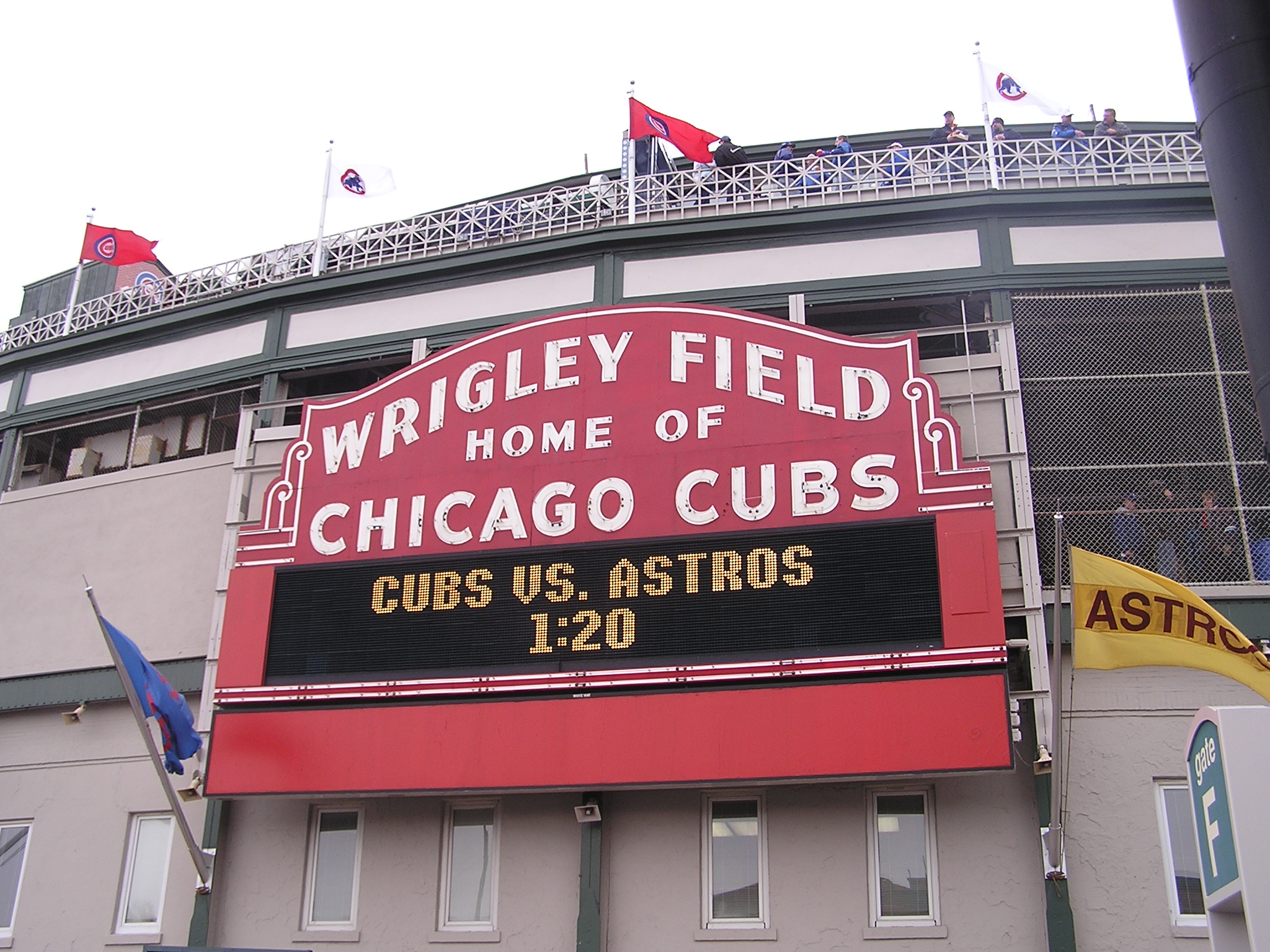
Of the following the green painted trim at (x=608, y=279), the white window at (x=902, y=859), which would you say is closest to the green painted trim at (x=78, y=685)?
the green painted trim at (x=608, y=279)

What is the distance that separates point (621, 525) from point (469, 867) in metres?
4.02

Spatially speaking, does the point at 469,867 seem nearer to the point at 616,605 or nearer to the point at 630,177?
the point at 616,605

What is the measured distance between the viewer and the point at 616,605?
40.0 ft

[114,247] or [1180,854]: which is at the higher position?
[114,247]

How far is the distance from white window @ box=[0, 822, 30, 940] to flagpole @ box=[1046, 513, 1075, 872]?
11.8 m

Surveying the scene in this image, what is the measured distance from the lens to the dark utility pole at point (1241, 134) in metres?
3.39

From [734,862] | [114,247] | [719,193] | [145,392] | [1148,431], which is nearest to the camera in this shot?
[734,862]

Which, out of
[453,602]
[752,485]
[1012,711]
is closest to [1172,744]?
[1012,711]

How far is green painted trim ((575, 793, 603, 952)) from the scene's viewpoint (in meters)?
12.1

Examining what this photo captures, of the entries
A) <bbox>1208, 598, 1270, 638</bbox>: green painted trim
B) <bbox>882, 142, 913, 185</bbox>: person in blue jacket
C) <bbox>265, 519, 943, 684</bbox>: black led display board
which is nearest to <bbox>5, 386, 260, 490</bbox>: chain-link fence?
<bbox>265, 519, 943, 684</bbox>: black led display board

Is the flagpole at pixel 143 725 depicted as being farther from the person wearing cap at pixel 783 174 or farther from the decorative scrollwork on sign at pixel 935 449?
the person wearing cap at pixel 783 174

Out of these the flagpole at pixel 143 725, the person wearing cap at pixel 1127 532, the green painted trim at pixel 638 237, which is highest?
the green painted trim at pixel 638 237

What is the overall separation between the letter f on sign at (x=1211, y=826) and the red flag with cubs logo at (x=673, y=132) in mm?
12664

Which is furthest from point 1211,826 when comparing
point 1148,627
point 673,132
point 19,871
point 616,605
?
point 19,871
